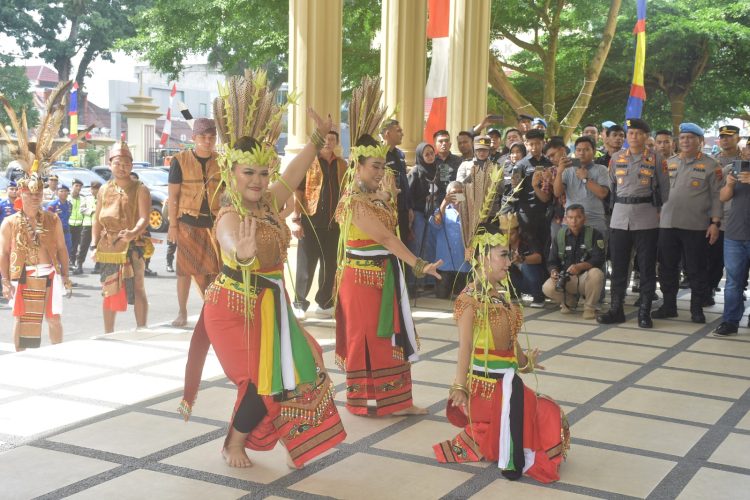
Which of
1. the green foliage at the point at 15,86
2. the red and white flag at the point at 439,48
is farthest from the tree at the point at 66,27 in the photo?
the red and white flag at the point at 439,48

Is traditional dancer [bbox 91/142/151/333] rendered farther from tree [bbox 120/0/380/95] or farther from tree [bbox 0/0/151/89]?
tree [bbox 0/0/151/89]

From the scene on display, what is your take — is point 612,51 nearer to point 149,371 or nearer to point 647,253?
point 647,253

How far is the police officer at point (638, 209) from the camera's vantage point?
7688 millimetres

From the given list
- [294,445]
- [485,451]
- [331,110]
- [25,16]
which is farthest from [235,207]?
[25,16]

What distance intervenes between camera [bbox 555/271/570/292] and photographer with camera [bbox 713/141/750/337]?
1329 millimetres

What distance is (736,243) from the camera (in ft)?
24.4

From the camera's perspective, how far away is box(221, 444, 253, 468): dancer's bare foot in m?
4.07

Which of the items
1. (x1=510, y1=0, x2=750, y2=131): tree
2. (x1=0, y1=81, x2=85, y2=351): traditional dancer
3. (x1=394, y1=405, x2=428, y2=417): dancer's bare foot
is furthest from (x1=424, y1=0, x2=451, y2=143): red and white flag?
(x1=510, y1=0, x2=750, y2=131): tree

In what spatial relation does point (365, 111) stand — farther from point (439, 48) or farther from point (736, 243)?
point (439, 48)

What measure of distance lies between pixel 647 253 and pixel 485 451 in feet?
13.4

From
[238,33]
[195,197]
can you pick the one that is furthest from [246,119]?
[238,33]

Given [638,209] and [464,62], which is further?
[464,62]

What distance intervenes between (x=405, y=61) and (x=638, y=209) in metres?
3.43

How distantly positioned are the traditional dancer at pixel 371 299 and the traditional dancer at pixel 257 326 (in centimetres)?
81
